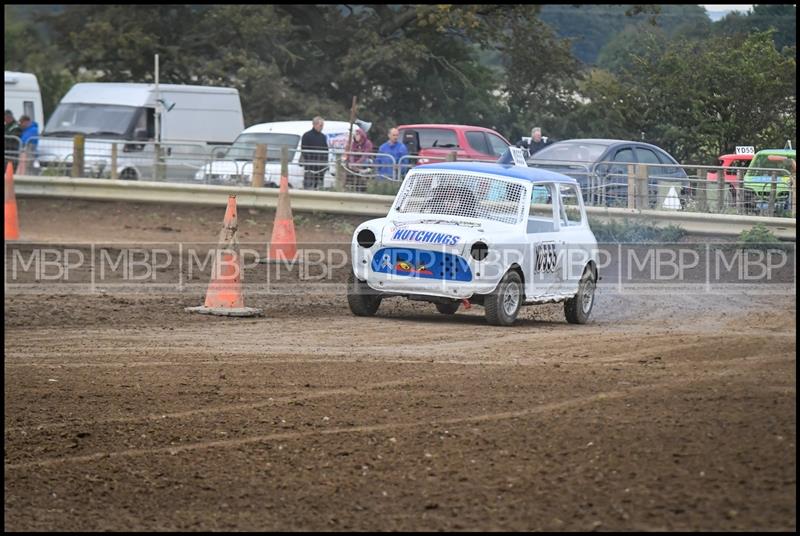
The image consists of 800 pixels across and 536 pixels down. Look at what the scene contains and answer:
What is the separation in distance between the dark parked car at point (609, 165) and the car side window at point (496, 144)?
3.32 metres

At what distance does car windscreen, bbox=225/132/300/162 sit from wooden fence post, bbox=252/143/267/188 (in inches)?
14.2

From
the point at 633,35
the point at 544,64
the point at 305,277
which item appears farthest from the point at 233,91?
the point at 305,277

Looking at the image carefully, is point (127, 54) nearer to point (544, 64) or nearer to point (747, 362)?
point (544, 64)

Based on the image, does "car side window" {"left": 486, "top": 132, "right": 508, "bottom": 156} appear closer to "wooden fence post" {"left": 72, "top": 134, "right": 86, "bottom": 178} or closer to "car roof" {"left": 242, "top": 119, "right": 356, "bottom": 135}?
"car roof" {"left": 242, "top": 119, "right": 356, "bottom": 135}

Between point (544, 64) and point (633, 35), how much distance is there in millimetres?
6156

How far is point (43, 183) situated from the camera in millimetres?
25703

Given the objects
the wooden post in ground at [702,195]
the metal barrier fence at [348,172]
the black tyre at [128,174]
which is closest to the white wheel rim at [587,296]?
the metal barrier fence at [348,172]

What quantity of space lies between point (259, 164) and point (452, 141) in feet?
12.0

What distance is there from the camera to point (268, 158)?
81.6 ft

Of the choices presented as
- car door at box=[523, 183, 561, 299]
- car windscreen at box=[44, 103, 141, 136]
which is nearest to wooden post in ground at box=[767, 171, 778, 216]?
car door at box=[523, 183, 561, 299]

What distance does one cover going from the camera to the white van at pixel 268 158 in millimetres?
24531

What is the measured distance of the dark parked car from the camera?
62.3 feet

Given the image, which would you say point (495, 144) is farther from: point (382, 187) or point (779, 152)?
point (779, 152)

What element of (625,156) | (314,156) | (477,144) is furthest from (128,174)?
(625,156)
